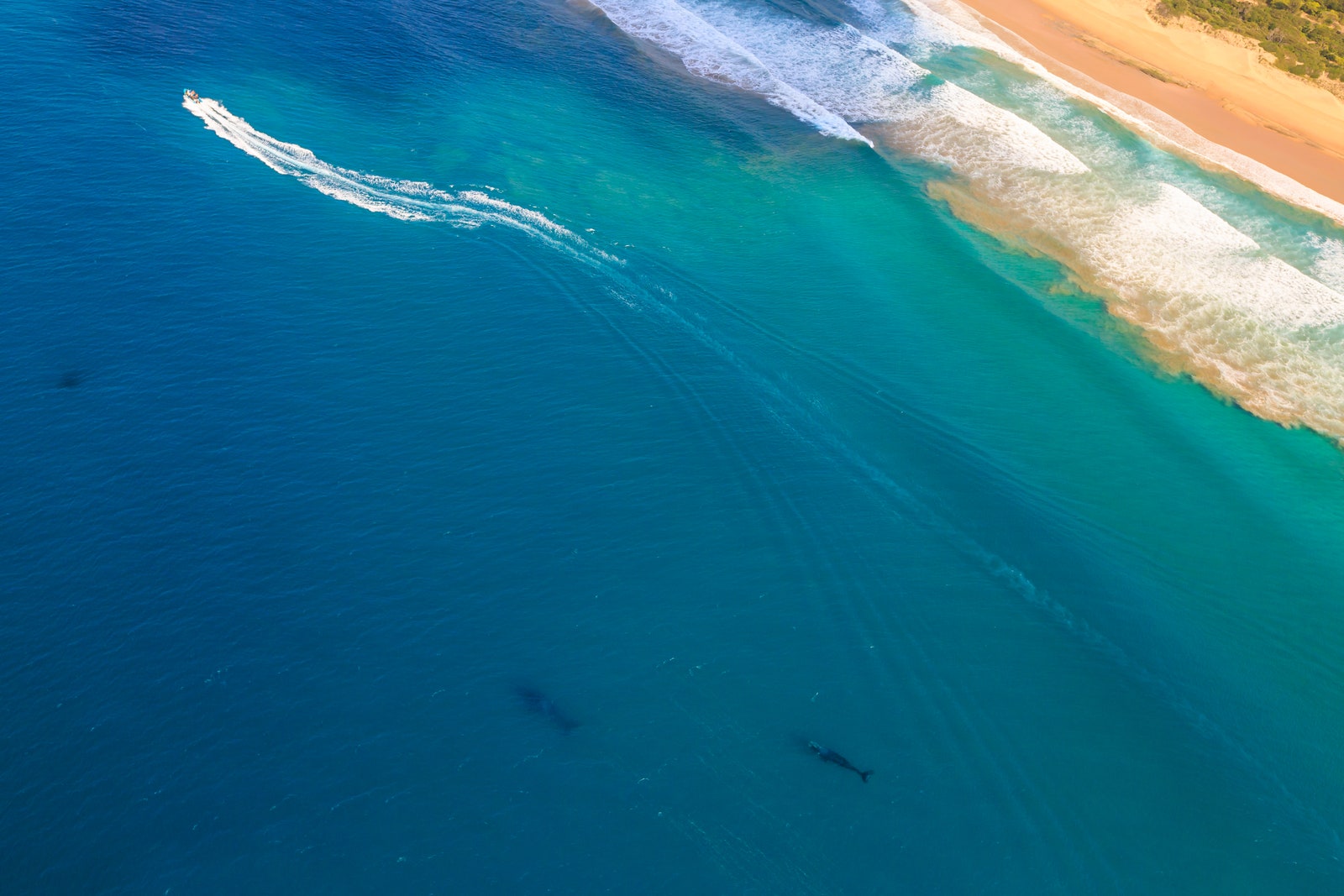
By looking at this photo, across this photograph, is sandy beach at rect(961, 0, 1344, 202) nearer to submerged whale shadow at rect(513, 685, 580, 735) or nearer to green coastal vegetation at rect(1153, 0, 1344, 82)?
green coastal vegetation at rect(1153, 0, 1344, 82)

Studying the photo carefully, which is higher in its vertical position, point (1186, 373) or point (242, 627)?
point (1186, 373)

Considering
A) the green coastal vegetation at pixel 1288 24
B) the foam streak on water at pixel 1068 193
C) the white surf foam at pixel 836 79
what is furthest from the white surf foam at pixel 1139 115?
the green coastal vegetation at pixel 1288 24

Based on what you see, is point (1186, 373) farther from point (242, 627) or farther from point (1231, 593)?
point (242, 627)

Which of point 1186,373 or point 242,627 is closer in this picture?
point 242,627

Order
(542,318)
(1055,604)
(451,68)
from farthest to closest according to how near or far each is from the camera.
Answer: (451,68) < (542,318) < (1055,604)

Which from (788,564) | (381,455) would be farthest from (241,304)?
(788,564)
